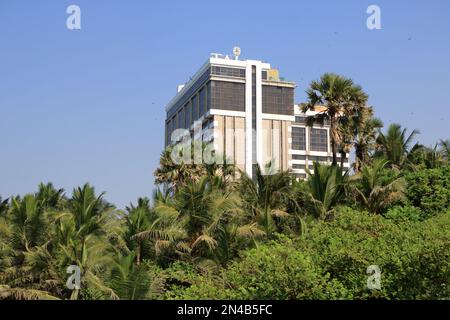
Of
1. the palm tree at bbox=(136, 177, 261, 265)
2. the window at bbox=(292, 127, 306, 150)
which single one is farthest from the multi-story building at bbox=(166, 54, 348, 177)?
the palm tree at bbox=(136, 177, 261, 265)

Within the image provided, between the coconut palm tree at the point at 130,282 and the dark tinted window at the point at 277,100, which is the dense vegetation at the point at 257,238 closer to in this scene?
the coconut palm tree at the point at 130,282

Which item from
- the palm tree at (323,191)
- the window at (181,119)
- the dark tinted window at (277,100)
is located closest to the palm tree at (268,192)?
the palm tree at (323,191)

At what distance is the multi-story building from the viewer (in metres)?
98.2

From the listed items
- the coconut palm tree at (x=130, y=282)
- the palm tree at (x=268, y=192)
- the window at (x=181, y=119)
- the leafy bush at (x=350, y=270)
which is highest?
the window at (x=181, y=119)

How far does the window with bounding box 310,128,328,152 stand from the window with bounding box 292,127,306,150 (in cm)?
203

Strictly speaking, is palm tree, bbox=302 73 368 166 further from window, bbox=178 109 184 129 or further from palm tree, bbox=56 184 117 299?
window, bbox=178 109 184 129

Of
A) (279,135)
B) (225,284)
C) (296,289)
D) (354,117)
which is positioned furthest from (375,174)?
(279,135)

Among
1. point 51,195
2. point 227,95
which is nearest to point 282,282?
point 51,195

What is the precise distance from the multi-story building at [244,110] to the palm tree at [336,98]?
64.0 m

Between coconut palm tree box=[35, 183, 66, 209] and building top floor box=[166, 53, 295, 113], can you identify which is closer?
coconut palm tree box=[35, 183, 66, 209]

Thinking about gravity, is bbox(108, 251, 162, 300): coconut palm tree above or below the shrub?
below

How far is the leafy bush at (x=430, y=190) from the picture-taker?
24.7m

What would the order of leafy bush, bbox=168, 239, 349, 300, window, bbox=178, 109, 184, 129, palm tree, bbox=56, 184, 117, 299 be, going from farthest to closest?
window, bbox=178, 109, 184, 129, palm tree, bbox=56, 184, 117, 299, leafy bush, bbox=168, 239, 349, 300

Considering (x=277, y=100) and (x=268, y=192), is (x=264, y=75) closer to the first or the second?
(x=277, y=100)
